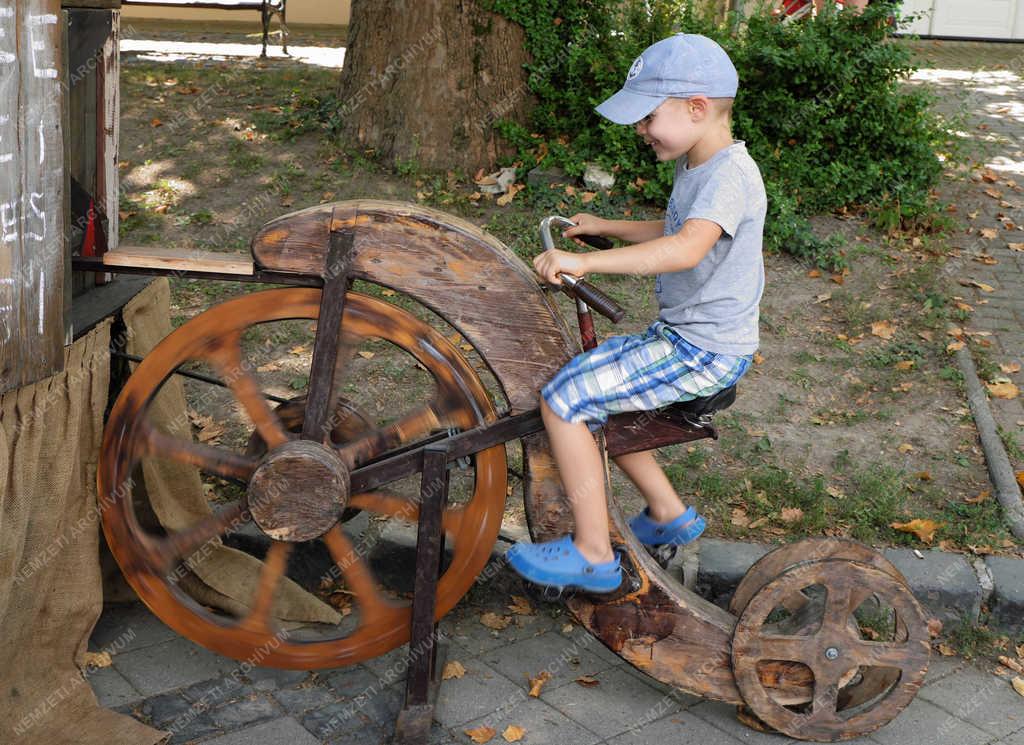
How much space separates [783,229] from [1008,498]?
2.73m

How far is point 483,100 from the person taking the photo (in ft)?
24.1

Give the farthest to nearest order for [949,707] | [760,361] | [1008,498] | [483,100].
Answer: [483,100], [760,361], [1008,498], [949,707]

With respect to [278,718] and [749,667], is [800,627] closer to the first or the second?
[749,667]

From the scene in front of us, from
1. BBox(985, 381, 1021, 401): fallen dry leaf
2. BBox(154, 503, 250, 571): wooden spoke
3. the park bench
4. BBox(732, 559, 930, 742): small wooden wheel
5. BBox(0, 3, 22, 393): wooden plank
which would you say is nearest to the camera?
BBox(0, 3, 22, 393): wooden plank

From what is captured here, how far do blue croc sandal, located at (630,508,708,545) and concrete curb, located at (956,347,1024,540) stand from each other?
140 centimetres

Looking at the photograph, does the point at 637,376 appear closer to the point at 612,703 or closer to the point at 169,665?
the point at 612,703

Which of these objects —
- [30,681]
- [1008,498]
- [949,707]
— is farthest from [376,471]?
[1008,498]

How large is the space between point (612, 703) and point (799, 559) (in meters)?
0.71

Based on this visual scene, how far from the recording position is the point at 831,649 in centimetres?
315

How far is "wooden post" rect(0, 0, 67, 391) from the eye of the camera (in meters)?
2.79

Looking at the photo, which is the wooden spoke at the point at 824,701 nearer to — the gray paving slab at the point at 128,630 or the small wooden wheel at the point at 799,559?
the small wooden wheel at the point at 799,559

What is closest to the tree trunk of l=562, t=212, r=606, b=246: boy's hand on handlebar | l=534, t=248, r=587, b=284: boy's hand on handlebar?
l=562, t=212, r=606, b=246: boy's hand on handlebar

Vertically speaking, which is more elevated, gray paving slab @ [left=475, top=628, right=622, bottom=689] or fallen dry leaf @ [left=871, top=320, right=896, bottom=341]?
fallen dry leaf @ [left=871, top=320, right=896, bottom=341]

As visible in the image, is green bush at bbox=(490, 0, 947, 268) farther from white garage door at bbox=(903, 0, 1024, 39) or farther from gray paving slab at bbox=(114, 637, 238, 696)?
white garage door at bbox=(903, 0, 1024, 39)
